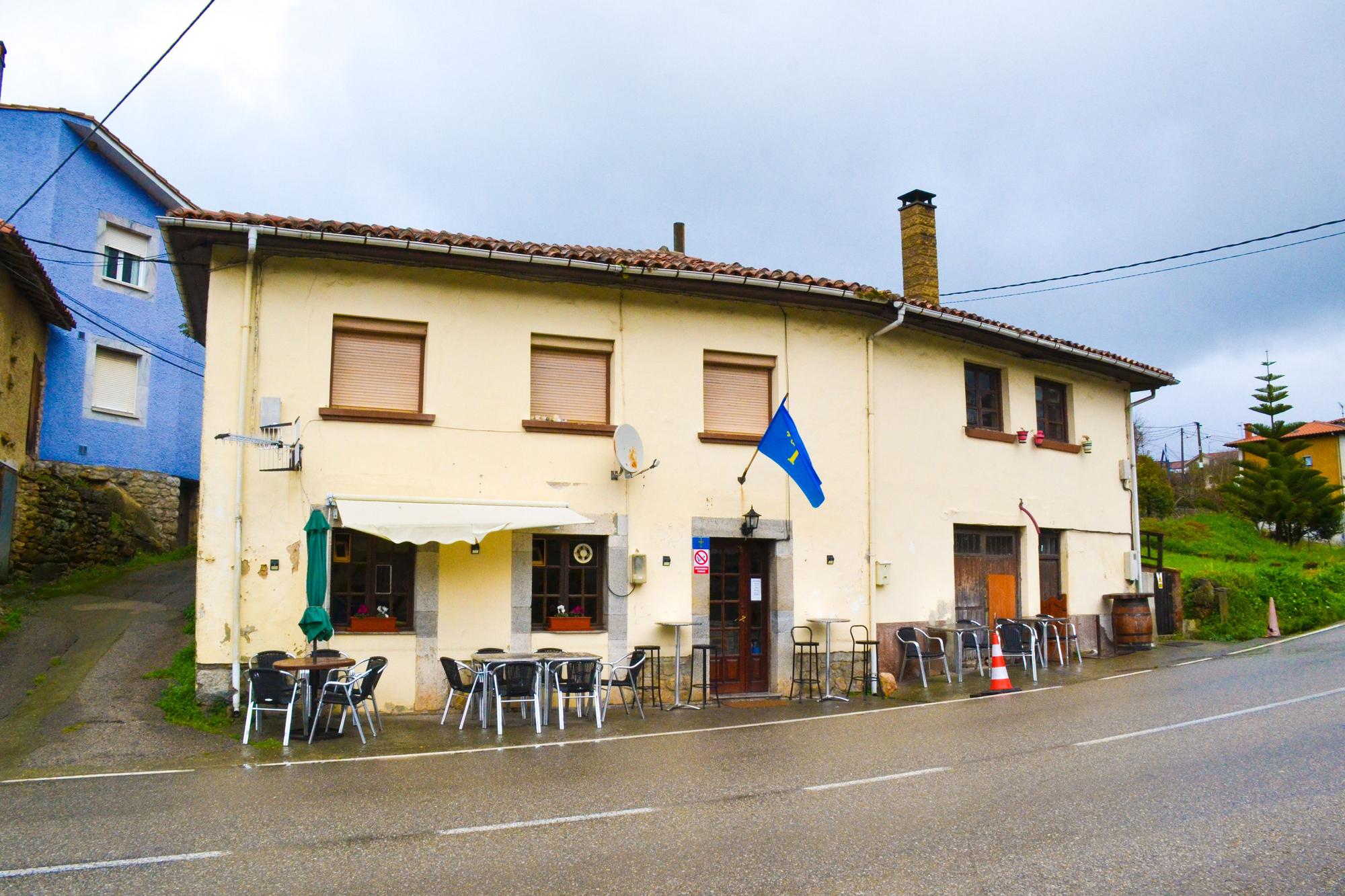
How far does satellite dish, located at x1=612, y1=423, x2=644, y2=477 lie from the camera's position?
39.5 ft

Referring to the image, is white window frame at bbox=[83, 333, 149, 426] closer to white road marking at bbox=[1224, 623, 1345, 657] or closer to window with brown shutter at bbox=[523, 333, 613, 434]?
window with brown shutter at bbox=[523, 333, 613, 434]

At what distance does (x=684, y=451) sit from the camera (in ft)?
42.0

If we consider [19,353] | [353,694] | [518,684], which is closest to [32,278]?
[19,353]

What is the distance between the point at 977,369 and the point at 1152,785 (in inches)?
393

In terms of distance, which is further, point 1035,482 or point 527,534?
point 1035,482

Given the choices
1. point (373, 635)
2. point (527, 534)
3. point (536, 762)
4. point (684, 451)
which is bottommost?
point (536, 762)

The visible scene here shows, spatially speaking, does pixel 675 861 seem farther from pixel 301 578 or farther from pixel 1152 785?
pixel 301 578

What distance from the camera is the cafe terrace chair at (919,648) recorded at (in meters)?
13.6

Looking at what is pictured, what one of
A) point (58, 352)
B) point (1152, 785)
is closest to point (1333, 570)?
point (1152, 785)

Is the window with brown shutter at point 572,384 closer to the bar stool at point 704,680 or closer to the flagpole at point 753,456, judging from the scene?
the flagpole at point 753,456

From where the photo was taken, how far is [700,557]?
1272cm

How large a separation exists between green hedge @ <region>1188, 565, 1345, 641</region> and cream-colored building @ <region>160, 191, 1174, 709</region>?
5.97 m

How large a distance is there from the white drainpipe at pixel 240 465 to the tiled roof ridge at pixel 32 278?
19.8 feet

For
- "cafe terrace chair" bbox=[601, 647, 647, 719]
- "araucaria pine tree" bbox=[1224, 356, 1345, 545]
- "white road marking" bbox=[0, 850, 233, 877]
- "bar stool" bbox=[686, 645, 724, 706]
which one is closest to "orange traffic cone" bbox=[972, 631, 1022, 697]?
"bar stool" bbox=[686, 645, 724, 706]
